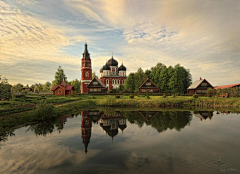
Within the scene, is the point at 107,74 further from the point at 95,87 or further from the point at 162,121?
the point at 162,121

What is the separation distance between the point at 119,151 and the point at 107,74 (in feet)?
197

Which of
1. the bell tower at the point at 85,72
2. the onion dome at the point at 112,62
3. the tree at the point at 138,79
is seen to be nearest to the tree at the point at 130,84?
the tree at the point at 138,79

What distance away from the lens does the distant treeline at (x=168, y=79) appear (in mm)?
48219

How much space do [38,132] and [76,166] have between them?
6700 millimetres

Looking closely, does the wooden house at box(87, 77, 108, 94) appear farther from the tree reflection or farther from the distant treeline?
the tree reflection

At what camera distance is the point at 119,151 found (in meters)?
8.23

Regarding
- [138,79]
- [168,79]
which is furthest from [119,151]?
[168,79]

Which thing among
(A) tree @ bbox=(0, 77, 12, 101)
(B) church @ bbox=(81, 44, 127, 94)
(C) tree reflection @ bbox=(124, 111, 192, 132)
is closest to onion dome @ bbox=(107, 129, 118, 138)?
(C) tree reflection @ bbox=(124, 111, 192, 132)

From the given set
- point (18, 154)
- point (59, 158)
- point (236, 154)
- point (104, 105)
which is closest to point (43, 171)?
point (59, 158)

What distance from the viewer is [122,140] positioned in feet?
32.9

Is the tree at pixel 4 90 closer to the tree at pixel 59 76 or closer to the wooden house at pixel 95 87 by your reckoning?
the wooden house at pixel 95 87

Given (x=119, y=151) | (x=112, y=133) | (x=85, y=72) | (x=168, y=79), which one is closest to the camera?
(x=119, y=151)

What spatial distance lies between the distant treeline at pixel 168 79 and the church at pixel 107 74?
14.7 metres

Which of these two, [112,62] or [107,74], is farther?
[112,62]
